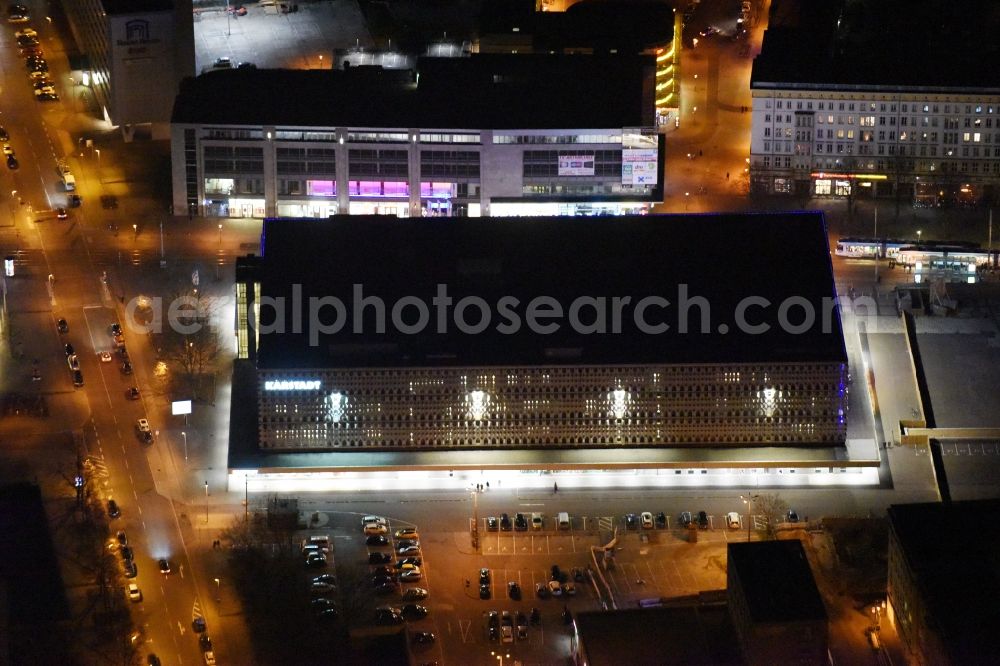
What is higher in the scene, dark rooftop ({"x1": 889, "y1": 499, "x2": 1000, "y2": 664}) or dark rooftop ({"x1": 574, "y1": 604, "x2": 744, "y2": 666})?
dark rooftop ({"x1": 889, "y1": 499, "x2": 1000, "y2": 664})

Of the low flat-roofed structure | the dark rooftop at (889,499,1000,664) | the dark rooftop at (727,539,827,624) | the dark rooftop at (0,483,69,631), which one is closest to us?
the dark rooftop at (889,499,1000,664)

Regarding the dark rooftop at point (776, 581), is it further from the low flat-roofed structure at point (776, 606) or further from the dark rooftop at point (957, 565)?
the dark rooftop at point (957, 565)

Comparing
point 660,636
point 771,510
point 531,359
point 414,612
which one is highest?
point 531,359

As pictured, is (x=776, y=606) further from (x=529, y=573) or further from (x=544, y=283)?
(x=544, y=283)

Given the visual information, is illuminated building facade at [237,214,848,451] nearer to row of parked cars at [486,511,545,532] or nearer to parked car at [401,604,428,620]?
row of parked cars at [486,511,545,532]

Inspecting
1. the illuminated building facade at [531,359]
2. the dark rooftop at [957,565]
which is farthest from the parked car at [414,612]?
the dark rooftop at [957,565]

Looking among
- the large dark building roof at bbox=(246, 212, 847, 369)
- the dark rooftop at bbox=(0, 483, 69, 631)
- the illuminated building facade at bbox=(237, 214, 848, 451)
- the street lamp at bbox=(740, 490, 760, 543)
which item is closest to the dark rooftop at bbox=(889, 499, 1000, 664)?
the street lamp at bbox=(740, 490, 760, 543)

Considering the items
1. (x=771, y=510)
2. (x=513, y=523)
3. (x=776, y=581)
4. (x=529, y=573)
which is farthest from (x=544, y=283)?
(x=776, y=581)
